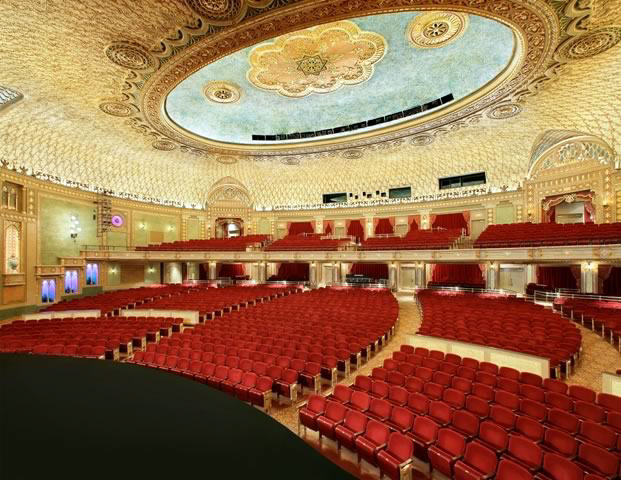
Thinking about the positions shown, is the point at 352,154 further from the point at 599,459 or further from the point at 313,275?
the point at 599,459

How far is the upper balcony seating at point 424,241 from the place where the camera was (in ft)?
59.5

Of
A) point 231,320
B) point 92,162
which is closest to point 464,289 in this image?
point 231,320

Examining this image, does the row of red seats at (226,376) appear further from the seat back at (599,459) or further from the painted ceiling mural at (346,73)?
the painted ceiling mural at (346,73)

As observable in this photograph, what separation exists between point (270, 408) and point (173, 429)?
404 cm

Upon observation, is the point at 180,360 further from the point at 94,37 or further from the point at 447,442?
the point at 94,37

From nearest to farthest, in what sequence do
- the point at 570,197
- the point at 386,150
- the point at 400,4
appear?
the point at 400,4 < the point at 570,197 < the point at 386,150

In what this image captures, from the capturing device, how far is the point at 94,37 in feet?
31.7

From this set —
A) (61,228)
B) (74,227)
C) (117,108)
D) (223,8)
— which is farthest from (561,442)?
(74,227)

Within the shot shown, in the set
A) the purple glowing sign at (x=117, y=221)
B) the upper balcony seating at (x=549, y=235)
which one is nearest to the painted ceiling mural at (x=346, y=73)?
the upper balcony seating at (x=549, y=235)

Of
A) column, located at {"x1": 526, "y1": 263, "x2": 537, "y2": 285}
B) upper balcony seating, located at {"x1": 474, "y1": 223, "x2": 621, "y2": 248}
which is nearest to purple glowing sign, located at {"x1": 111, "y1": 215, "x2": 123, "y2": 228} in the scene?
upper balcony seating, located at {"x1": 474, "y1": 223, "x2": 621, "y2": 248}

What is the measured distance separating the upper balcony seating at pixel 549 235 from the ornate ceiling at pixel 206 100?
3.89 metres

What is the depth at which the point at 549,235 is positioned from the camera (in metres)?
15.1

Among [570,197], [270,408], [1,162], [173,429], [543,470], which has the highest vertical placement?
[1,162]

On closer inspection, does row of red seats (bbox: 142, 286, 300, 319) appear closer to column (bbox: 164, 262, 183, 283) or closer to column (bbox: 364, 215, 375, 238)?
column (bbox: 164, 262, 183, 283)
